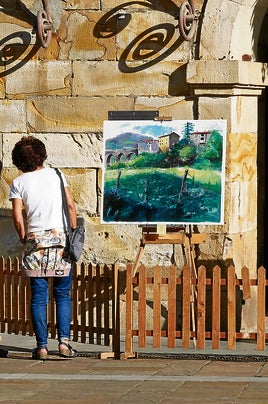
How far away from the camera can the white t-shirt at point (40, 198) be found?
10.3m

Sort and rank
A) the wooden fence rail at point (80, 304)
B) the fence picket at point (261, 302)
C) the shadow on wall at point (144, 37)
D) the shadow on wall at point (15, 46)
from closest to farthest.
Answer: the fence picket at point (261, 302)
the wooden fence rail at point (80, 304)
the shadow on wall at point (144, 37)
the shadow on wall at point (15, 46)

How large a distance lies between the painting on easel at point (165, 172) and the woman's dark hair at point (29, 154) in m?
0.84

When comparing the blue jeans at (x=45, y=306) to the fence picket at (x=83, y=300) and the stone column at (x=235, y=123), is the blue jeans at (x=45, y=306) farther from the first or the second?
the stone column at (x=235, y=123)

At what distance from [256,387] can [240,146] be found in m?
3.28

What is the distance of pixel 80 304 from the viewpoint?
37.1 ft

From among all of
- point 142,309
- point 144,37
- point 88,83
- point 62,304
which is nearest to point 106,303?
point 142,309

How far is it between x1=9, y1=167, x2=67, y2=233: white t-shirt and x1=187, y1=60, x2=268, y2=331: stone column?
183 cm

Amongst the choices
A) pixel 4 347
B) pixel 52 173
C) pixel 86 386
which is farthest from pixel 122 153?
pixel 86 386

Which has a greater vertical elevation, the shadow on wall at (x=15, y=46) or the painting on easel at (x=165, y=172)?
the shadow on wall at (x=15, y=46)

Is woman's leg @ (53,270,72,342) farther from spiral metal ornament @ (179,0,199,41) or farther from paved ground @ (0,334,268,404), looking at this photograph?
spiral metal ornament @ (179,0,199,41)

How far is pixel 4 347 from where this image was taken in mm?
11008

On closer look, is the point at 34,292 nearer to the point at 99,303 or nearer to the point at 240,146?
the point at 99,303

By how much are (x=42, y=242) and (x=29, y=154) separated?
2.23 ft

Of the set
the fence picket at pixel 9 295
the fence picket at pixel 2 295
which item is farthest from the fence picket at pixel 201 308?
the fence picket at pixel 2 295
